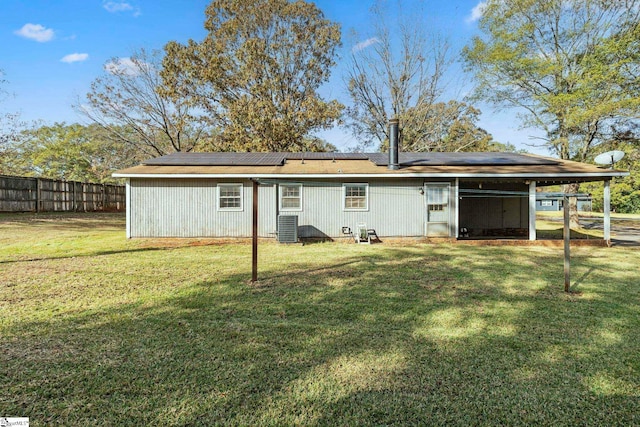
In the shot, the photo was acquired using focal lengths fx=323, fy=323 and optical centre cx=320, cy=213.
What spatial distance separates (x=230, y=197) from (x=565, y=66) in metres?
17.4

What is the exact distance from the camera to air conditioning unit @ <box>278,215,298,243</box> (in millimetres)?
10242

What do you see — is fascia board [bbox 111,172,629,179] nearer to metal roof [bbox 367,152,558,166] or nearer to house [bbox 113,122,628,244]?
house [bbox 113,122,628,244]

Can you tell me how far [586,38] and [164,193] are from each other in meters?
20.4

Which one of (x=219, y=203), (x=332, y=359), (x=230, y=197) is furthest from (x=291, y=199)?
(x=332, y=359)

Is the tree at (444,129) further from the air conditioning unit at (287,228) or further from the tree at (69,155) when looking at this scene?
the tree at (69,155)

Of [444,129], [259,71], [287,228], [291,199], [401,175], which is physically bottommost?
[287,228]

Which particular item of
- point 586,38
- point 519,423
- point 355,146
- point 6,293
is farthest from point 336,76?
point 519,423

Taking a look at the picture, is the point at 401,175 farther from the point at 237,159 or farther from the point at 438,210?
the point at 237,159

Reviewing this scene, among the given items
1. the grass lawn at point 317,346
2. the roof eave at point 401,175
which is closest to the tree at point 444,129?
the roof eave at point 401,175

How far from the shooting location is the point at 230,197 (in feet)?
35.9

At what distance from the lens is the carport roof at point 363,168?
33.8 ft

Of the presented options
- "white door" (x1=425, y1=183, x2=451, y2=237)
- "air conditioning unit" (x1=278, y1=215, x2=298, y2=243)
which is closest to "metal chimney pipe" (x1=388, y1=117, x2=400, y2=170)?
"white door" (x1=425, y1=183, x2=451, y2=237)

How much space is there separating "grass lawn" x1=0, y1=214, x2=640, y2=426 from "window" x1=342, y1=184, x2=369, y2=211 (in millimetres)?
4529

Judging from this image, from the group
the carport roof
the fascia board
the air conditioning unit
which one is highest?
the carport roof
